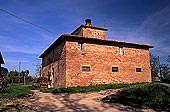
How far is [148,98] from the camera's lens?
4824 millimetres

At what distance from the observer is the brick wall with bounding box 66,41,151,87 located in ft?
41.2

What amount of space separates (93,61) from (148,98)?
29.2 feet

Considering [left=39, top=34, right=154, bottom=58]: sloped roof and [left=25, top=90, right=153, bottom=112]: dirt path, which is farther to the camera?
[left=39, top=34, right=154, bottom=58]: sloped roof

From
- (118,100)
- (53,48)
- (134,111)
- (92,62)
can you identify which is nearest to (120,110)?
(134,111)

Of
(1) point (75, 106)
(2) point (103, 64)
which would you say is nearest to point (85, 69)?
(2) point (103, 64)

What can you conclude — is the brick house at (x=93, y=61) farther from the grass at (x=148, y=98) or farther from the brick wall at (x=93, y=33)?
the grass at (x=148, y=98)

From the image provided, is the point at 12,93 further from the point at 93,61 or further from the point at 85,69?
the point at 93,61

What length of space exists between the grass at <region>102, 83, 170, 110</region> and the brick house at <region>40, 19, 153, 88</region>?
712 centimetres

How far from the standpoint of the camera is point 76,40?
43.0ft

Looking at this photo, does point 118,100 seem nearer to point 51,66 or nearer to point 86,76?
point 86,76

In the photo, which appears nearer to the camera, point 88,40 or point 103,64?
point 88,40

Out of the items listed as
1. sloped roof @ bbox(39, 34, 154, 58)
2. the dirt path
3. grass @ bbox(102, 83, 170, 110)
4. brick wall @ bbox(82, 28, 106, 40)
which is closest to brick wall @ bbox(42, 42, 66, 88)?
sloped roof @ bbox(39, 34, 154, 58)

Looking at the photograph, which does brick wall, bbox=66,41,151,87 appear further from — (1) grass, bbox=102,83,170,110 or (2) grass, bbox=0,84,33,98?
(1) grass, bbox=102,83,170,110

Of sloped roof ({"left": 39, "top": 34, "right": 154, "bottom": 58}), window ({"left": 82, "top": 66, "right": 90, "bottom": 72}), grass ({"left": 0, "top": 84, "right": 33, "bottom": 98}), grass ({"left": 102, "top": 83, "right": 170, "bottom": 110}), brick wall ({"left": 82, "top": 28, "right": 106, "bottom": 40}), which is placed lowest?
grass ({"left": 0, "top": 84, "right": 33, "bottom": 98})
